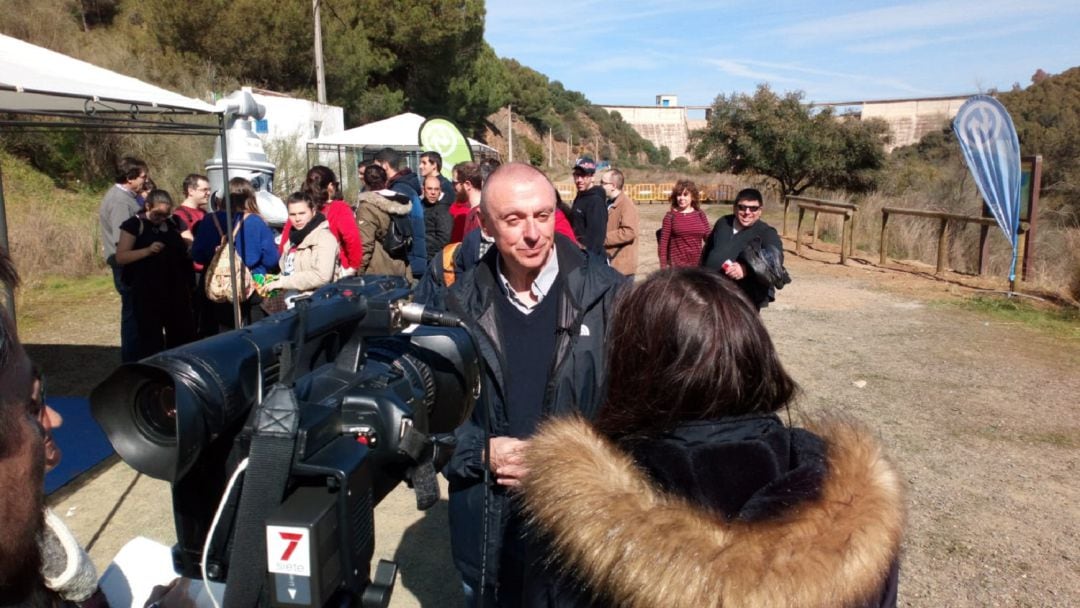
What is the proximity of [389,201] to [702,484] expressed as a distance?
4770 millimetres

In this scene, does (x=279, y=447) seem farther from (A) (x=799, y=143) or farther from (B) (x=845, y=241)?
(A) (x=799, y=143)

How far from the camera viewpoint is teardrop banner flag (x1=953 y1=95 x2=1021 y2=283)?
30.8 feet

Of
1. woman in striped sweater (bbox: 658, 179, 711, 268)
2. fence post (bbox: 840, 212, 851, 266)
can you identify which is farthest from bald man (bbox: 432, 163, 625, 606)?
fence post (bbox: 840, 212, 851, 266)

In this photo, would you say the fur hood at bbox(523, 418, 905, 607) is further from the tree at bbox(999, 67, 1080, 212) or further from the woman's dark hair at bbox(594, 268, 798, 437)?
the tree at bbox(999, 67, 1080, 212)

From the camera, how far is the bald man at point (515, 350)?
2.02 m

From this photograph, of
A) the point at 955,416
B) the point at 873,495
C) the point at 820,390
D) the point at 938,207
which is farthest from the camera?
the point at 938,207

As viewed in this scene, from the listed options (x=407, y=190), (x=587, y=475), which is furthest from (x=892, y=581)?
(x=407, y=190)

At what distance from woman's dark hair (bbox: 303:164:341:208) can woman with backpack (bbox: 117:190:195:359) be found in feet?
3.44

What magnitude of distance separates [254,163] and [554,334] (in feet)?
21.1

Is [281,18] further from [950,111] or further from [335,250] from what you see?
[950,111]

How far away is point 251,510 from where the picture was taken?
1.05 meters

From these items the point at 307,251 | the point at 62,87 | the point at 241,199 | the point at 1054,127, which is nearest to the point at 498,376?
the point at 307,251

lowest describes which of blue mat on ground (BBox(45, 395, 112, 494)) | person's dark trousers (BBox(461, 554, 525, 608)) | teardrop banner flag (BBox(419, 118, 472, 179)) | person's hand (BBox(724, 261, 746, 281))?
blue mat on ground (BBox(45, 395, 112, 494))

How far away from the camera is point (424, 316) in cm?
158
